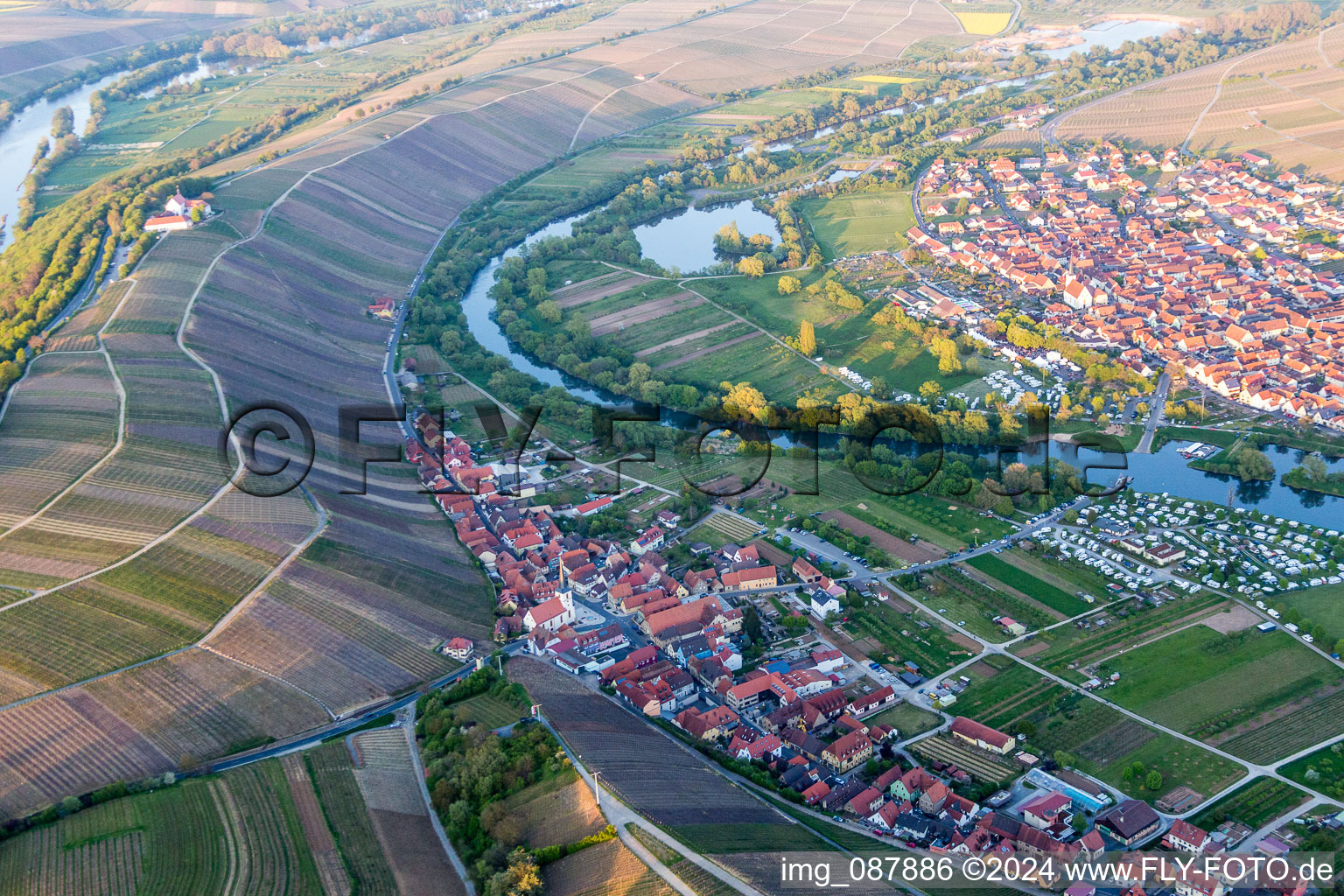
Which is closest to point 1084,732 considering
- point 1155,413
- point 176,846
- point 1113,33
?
point 1155,413

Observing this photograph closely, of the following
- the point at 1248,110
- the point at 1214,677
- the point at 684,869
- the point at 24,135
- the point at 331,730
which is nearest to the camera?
→ the point at 684,869

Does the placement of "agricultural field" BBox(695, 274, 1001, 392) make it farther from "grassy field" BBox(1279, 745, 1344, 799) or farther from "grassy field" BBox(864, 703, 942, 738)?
"grassy field" BBox(1279, 745, 1344, 799)

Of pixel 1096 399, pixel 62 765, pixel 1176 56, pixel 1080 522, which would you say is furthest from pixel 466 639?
pixel 1176 56

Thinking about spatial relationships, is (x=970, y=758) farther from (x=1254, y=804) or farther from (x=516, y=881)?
(x=516, y=881)

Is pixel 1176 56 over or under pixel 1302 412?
over

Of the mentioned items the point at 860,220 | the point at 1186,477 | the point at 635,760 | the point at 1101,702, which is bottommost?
the point at 1101,702

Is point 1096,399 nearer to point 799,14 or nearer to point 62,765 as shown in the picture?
point 62,765
